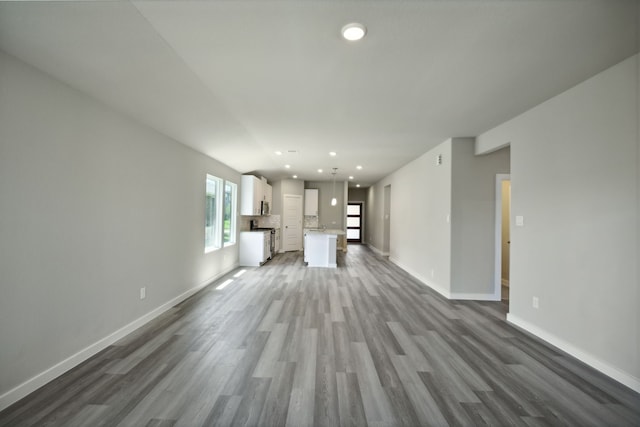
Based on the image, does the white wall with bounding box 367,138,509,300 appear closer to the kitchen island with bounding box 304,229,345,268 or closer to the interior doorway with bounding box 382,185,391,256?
the kitchen island with bounding box 304,229,345,268

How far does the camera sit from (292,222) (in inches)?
392

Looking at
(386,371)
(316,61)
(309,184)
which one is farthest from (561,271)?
(309,184)

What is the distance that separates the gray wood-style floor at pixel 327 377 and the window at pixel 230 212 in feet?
9.69

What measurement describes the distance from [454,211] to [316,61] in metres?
3.36

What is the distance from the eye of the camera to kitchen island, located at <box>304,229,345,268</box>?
282 inches

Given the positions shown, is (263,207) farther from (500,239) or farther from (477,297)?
(500,239)

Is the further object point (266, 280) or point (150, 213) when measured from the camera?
point (266, 280)

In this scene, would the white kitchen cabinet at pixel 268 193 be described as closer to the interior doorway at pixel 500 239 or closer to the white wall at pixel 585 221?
the interior doorway at pixel 500 239

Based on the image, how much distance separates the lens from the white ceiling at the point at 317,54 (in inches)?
65.4

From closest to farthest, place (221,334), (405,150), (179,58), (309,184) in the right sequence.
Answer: (179,58) → (221,334) → (405,150) → (309,184)

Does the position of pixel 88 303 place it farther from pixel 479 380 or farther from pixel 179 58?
pixel 479 380

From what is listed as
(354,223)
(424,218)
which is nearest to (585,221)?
(424,218)

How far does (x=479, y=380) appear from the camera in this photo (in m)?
2.23

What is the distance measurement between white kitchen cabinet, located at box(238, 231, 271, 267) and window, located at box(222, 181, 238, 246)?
0.33 metres
